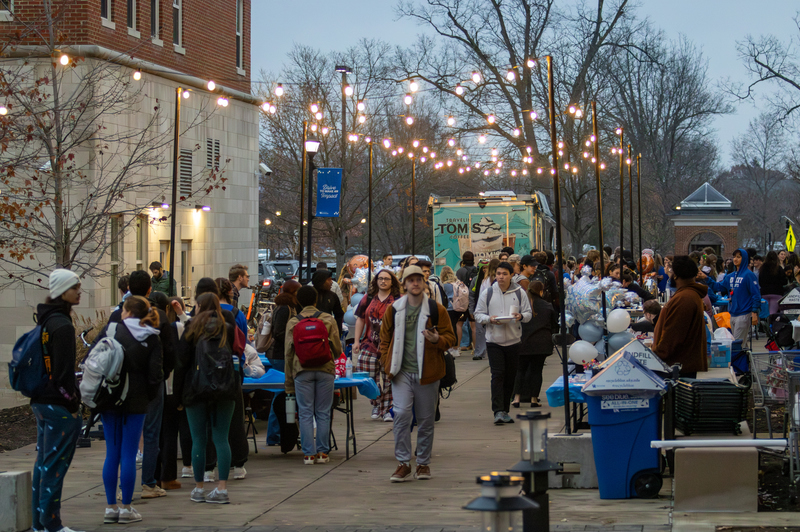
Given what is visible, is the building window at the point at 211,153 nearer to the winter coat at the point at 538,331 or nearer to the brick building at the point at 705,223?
the winter coat at the point at 538,331

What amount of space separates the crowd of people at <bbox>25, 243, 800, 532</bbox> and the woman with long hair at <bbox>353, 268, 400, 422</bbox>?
0.02 meters

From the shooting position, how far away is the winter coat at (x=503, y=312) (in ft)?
36.4

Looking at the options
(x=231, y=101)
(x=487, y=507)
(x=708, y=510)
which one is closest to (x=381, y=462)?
(x=708, y=510)

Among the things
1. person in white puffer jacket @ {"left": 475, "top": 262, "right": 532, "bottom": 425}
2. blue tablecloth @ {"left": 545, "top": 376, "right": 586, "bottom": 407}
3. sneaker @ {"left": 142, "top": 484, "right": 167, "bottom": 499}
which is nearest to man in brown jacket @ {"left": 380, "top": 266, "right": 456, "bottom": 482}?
blue tablecloth @ {"left": 545, "top": 376, "right": 586, "bottom": 407}

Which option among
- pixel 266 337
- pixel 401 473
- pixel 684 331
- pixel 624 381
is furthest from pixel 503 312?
pixel 624 381

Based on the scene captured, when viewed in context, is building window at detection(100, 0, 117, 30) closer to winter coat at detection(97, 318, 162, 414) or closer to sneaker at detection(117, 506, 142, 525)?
winter coat at detection(97, 318, 162, 414)

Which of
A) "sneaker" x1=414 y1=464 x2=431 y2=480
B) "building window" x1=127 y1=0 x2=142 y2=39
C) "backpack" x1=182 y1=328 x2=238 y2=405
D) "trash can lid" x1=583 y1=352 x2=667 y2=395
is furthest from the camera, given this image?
"building window" x1=127 y1=0 x2=142 y2=39

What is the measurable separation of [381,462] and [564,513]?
265cm

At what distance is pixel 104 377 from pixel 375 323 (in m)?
3.99

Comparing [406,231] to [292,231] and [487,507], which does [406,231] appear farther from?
[487,507]

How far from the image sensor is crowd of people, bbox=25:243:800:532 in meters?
6.78

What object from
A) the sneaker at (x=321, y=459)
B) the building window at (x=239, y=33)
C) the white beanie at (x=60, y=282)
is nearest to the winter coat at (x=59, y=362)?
the white beanie at (x=60, y=282)

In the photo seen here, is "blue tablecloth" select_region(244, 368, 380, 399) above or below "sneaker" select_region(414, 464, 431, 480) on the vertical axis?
above

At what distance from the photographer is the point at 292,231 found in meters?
43.3
